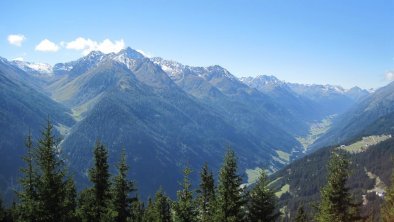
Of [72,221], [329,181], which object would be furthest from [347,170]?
[72,221]

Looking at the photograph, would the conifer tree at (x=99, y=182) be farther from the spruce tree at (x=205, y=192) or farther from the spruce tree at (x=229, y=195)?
the spruce tree at (x=229, y=195)

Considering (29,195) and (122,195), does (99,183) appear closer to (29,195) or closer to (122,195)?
(122,195)

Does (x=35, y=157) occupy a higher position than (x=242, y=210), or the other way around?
(x=35, y=157)

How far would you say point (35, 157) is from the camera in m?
35.2

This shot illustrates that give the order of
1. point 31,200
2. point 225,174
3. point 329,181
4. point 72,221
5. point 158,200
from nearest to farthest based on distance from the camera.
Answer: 1. point 31,200
2. point 72,221
3. point 225,174
4. point 329,181
5. point 158,200

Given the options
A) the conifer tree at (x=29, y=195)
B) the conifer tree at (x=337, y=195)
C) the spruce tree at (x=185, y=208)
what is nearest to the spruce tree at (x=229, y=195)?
the spruce tree at (x=185, y=208)

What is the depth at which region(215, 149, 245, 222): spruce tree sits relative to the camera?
40.2 metres

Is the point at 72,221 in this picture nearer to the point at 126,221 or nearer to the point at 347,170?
the point at 126,221

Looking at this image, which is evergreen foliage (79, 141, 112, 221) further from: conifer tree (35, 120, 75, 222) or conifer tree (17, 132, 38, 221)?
conifer tree (17, 132, 38, 221)

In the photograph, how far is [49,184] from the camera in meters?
34.3

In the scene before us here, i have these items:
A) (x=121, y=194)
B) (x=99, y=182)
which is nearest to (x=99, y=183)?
(x=99, y=182)

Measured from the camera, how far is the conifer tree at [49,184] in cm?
3397

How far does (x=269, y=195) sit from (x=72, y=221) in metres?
18.0

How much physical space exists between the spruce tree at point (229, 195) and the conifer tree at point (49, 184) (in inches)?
555
